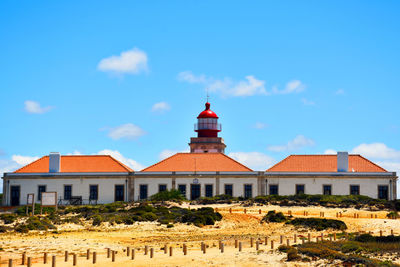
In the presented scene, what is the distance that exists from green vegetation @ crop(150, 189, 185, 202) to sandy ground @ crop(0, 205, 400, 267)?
5431 millimetres

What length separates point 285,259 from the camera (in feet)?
67.0

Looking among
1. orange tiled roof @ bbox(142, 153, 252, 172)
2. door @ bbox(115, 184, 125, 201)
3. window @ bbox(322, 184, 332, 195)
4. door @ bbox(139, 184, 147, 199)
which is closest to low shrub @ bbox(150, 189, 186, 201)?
door @ bbox(139, 184, 147, 199)

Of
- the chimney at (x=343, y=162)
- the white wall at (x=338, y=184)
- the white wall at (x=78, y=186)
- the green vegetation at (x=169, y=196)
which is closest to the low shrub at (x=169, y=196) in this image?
the green vegetation at (x=169, y=196)

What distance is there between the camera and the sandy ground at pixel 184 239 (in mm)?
20906

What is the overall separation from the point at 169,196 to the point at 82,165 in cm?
818

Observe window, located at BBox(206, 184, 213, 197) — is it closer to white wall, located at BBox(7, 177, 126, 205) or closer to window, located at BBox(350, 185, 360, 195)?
white wall, located at BBox(7, 177, 126, 205)

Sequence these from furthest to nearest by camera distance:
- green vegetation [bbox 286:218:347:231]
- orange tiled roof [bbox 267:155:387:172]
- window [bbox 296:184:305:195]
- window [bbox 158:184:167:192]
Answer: orange tiled roof [bbox 267:155:387:172]
window [bbox 158:184:167:192]
window [bbox 296:184:305:195]
green vegetation [bbox 286:218:347:231]

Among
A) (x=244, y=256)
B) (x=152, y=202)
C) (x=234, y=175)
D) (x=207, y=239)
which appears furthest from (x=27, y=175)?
(x=244, y=256)

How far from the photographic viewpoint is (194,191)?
4219cm

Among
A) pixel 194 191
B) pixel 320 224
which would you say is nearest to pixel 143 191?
pixel 194 191

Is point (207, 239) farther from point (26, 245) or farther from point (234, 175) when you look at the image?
point (234, 175)

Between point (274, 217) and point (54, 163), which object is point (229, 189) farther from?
point (54, 163)

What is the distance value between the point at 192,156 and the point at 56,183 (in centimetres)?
1023

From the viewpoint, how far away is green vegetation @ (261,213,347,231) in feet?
94.9
